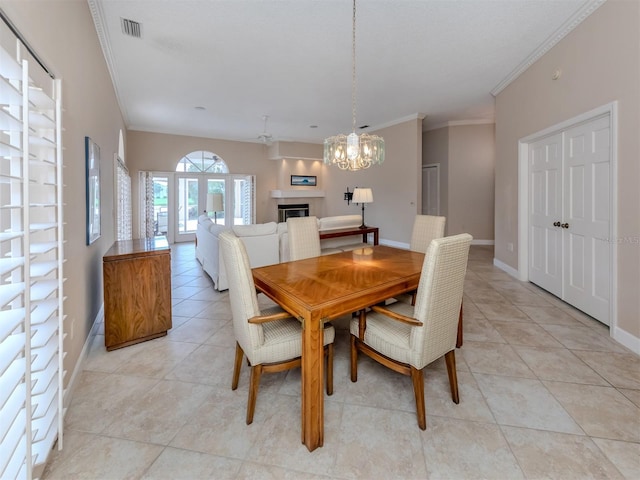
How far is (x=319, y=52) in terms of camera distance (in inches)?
138

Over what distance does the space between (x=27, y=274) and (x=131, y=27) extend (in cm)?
306

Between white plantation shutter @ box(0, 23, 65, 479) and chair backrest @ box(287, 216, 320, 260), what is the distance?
5.46 feet

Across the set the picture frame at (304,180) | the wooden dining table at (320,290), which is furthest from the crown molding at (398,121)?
the wooden dining table at (320,290)

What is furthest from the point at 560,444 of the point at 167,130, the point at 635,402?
the point at 167,130

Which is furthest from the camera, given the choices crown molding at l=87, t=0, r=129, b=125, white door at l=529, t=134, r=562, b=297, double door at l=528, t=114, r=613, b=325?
white door at l=529, t=134, r=562, b=297

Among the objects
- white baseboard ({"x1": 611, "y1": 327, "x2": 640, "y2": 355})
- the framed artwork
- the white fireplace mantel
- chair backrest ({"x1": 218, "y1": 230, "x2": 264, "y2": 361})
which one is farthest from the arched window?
white baseboard ({"x1": 611, "y1": 327, "x2": 640, "y2": 355})

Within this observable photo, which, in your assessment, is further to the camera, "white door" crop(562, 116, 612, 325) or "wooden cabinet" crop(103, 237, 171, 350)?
"white door" crop(562, 116, 612, 325)

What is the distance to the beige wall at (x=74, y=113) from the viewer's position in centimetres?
149

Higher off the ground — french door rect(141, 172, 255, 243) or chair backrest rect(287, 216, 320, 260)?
french door rect(141, 172, 255, 243)

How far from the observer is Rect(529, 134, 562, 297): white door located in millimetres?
3396

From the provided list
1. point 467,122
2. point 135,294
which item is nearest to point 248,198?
point 467,122

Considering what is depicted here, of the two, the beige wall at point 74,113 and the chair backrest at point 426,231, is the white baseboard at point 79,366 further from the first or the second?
the chair backrest at point 426,231

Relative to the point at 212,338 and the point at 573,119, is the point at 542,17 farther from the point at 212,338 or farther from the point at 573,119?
the point at 212,338

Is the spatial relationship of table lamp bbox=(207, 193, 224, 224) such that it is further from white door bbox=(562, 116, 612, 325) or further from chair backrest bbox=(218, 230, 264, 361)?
white door bbox=(562, 116, 612, 325)
